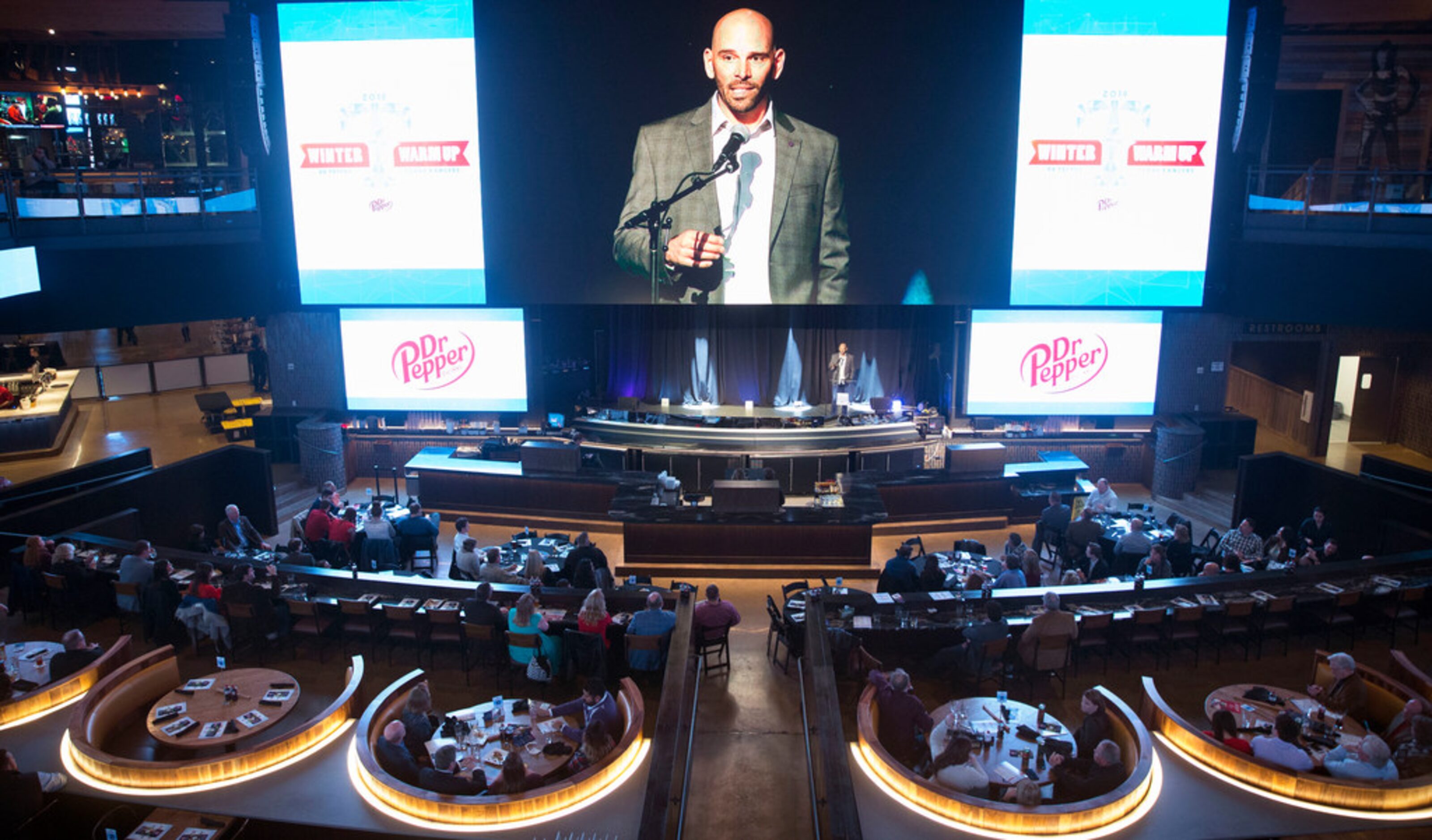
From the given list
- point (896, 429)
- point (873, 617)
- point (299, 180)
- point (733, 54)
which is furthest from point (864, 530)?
point (299, 180)

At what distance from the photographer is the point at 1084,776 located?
21.4ft

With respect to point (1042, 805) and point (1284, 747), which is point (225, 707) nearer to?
point (1042, 805)

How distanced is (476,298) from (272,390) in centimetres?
425

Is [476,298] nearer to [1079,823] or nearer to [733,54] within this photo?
[733,54]

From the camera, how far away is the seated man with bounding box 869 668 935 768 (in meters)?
7.17

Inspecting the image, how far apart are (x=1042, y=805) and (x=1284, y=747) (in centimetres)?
191

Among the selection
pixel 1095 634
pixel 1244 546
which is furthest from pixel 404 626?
pixel 1244 546

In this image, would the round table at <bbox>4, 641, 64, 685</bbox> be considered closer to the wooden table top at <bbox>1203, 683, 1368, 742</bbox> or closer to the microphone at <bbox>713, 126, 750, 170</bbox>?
the wooden table top at <bbox>1203, 683, 1368, 742</bbox>

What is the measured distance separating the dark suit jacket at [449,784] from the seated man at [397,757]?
22cm

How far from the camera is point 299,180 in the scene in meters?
15.6

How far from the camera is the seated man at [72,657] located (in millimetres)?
8078

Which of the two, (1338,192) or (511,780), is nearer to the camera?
(511,780)

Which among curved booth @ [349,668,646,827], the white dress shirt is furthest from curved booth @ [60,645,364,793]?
the white dress shirt

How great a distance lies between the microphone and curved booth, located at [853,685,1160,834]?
980 centimetres
